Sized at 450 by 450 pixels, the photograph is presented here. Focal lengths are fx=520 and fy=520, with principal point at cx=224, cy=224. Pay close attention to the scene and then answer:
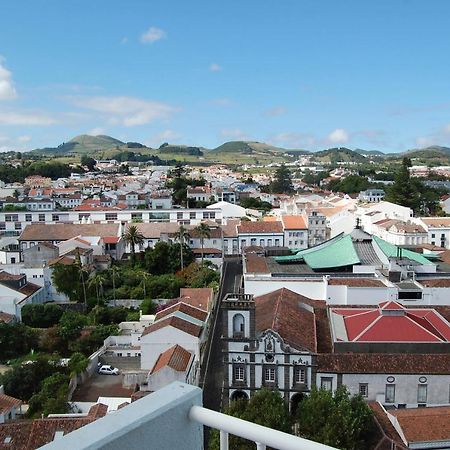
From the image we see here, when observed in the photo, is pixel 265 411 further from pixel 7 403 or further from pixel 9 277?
pixel 9 277

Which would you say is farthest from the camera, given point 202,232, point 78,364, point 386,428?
point 202,232

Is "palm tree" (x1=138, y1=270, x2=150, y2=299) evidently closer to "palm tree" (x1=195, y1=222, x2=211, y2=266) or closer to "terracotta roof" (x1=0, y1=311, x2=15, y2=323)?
"palm tree" (x1=195, y1=222, x2=211, y2=266)

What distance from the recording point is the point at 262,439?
2469 millimetres

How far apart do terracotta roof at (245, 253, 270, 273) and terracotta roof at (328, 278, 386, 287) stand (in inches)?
144

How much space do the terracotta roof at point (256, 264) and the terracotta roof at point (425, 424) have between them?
12558 millimetres

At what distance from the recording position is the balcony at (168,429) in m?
2.35

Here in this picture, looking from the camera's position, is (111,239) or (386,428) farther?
(111,239)

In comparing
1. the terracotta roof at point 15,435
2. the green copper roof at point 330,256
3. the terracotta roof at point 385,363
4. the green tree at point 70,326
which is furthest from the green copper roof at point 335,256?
the terracotta roof at point 15,435

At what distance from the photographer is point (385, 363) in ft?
59.7

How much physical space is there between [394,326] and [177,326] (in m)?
8.90

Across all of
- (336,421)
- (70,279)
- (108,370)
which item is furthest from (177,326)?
(70,279)

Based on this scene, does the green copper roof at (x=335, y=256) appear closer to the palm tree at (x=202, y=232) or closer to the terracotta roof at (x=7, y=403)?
the palm tree at (x=202, y=232)

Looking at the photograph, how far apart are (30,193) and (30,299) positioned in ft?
142

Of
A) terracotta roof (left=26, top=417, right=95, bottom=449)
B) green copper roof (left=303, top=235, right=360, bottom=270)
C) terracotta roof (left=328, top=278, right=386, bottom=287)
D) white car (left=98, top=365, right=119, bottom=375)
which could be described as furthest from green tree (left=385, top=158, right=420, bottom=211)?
terracotta roof (left=26, top=417, right=95, bottom=449)
